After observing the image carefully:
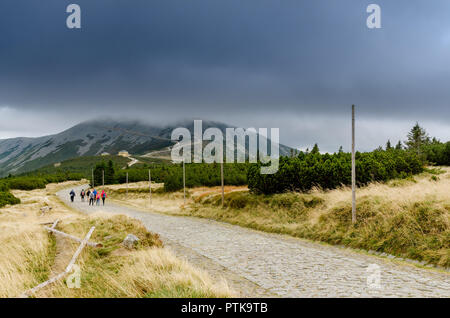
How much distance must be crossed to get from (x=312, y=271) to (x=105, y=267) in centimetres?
539

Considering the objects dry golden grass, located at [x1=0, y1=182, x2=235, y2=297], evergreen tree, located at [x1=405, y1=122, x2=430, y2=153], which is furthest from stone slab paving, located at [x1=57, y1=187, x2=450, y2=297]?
evergreen tree, located at [x1=405, y1=122, x2=430, y2=153]

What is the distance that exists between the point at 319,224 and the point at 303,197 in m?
5.05

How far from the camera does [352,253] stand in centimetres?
1141

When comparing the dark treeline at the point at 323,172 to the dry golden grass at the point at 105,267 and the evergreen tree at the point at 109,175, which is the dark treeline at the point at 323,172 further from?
the evergreen tree at the point at 109,175

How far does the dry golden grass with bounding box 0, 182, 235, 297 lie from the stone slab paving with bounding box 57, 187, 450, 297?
137 centimetres

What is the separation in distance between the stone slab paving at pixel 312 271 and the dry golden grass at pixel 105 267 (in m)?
1.37

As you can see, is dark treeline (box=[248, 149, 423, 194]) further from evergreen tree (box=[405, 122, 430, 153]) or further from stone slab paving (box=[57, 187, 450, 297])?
evergreen tree (box=[405, 122, 430, 153])

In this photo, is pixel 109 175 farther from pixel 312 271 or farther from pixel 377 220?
pixel 312 271

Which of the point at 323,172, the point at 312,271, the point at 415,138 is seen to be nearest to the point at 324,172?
the point at 323,172

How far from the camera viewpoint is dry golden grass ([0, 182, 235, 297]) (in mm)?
6410

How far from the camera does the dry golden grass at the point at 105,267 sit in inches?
252
